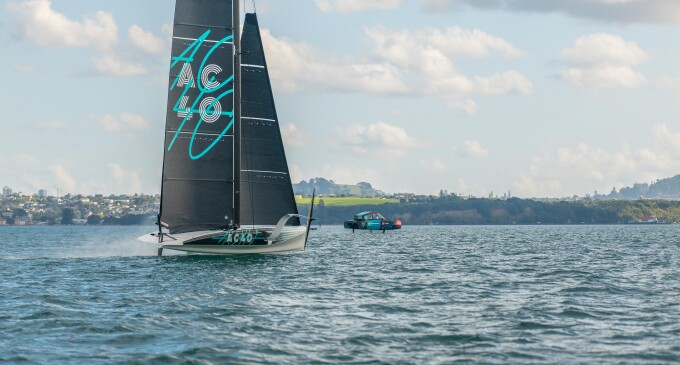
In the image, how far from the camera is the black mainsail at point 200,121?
48.5 metres

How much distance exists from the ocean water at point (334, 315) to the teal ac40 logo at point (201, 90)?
23.2 ft

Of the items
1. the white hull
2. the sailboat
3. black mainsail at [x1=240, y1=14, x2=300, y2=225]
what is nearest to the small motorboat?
black mainsail at [x1=240, y1=14, x2=300, y2=225]

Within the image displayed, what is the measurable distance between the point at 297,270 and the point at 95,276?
921cm

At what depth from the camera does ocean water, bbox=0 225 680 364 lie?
2192cm

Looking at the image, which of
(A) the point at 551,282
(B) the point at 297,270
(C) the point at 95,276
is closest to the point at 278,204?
(B) the point at 297,270

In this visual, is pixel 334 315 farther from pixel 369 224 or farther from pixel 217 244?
pixel 369 224

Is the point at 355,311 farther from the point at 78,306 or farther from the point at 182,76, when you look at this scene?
the point at 182,76

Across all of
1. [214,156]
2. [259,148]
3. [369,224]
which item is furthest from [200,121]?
[369,224]

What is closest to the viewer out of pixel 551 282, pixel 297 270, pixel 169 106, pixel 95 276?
pixel 551 282

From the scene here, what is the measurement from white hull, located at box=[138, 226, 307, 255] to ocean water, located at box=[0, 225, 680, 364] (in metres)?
0.73

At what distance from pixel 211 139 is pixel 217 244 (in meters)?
5.46

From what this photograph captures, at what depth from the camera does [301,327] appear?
2575 centimetres

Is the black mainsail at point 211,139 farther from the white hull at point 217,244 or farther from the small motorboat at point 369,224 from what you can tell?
the small motorboat at point 369,224

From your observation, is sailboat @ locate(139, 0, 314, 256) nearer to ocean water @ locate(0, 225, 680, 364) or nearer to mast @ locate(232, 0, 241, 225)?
mast @ locate(232, 0, 241, 225)
